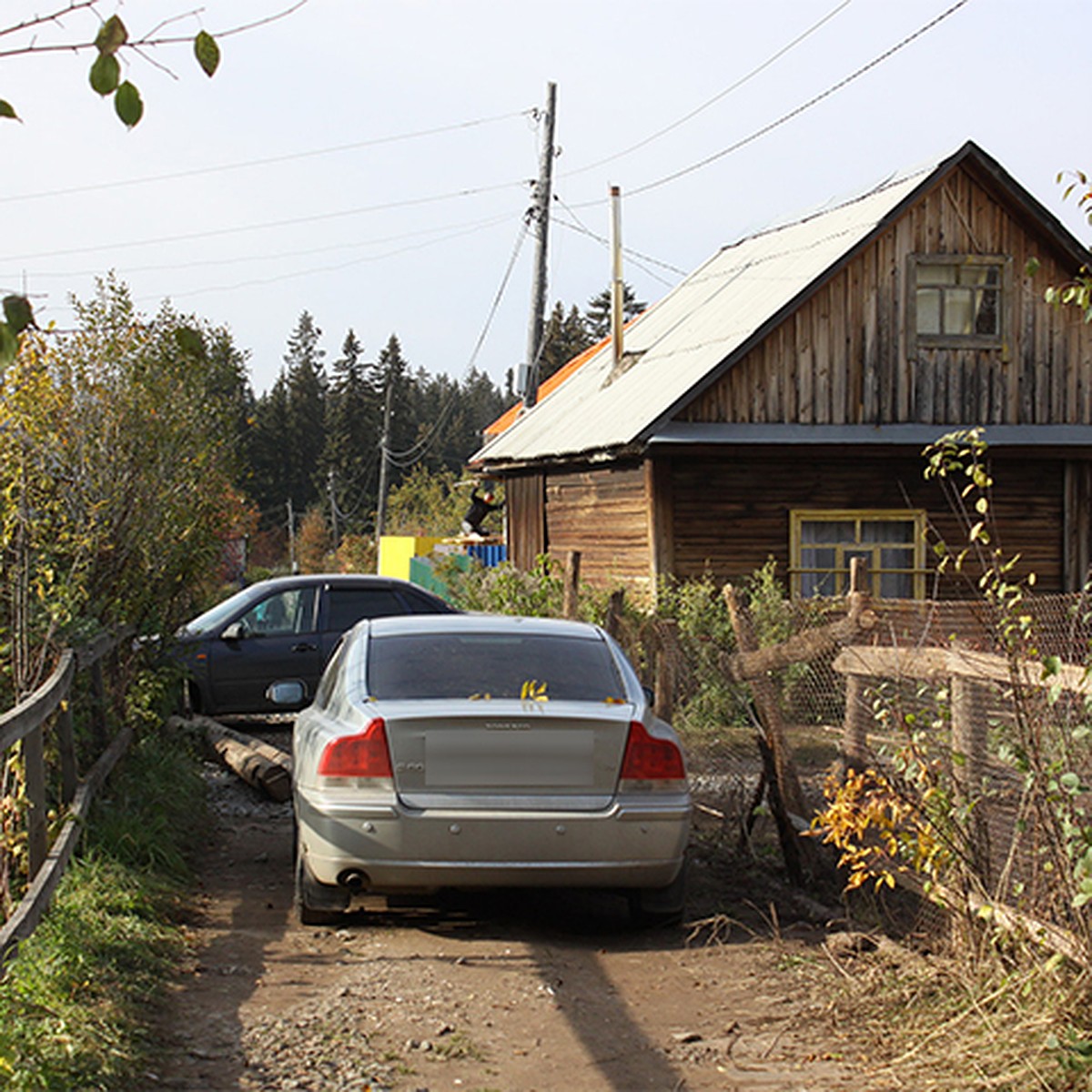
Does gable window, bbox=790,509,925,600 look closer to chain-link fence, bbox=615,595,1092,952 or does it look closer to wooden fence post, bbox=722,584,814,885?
chain-link fence, bbox=615,595,1092,952

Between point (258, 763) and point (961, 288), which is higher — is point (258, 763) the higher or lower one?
the lower one

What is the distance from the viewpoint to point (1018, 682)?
16.3ft

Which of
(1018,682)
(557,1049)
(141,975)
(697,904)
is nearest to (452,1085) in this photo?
(557,1049)

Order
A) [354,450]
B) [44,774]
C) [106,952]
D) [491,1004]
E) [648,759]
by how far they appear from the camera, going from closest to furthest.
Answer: [491,1004] → [106,952] → [44,774] → [648,759] → [354,450]

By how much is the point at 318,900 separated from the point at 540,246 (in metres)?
22.4

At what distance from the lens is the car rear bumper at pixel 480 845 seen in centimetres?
625

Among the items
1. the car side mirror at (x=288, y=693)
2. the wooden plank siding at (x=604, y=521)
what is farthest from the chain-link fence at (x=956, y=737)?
the wooden plank siding at (x=604, y=521)

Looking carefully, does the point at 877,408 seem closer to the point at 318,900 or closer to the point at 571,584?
the point at 571,584

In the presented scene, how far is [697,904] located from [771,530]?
11.0 meters

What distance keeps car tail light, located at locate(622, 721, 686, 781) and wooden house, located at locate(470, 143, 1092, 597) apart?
10.4 m

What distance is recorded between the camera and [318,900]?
6.54 m

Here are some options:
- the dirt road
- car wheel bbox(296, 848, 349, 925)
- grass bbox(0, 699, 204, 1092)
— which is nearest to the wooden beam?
grass bbox(0, 699, 204, 1092)

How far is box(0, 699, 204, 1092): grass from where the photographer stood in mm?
4344

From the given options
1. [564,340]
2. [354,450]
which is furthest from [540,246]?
[354,450]
